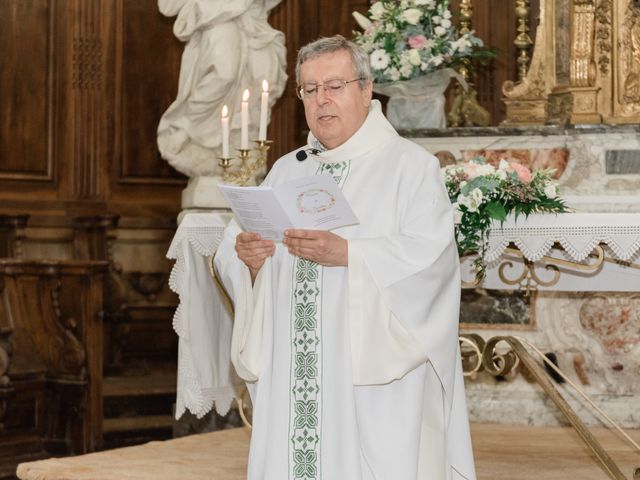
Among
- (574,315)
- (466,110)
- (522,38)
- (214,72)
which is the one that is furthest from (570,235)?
(214,72)

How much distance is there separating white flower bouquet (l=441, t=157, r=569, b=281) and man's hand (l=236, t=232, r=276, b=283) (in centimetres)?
165

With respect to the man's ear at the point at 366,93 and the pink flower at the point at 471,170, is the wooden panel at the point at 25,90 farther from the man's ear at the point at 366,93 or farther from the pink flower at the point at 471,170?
the man's ear at the point at 366,93

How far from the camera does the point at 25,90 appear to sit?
354 inches

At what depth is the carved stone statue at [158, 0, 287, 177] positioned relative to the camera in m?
7.31

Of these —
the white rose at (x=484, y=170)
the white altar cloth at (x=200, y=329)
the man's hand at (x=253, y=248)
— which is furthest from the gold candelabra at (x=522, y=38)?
Answer: the man's hand at (x=253, y=248)

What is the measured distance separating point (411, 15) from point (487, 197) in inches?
65.7

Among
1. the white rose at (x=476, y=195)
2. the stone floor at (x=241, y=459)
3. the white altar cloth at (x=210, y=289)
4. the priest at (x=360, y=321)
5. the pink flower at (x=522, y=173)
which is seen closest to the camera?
the priest at (x=360, y=321)

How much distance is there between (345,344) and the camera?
3.86m

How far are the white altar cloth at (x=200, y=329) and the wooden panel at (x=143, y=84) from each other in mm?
3532

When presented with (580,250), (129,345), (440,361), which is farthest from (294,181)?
(129,345)

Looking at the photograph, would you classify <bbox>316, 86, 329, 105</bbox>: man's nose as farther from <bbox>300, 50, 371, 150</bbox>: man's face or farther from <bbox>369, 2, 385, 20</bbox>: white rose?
<bbox>369, 2, 385, 20</bbox>: white rose

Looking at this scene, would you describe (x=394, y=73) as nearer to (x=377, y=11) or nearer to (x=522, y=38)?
(x=377, y=11)

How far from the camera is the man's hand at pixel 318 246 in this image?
3652mm

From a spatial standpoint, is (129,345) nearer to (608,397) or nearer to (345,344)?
(608,397)
